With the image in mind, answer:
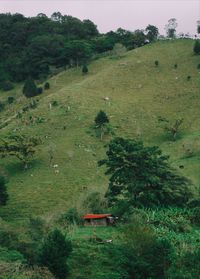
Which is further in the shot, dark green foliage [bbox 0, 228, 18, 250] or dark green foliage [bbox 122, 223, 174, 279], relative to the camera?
dark green foliage [bbox 0, 228, 18, 250]

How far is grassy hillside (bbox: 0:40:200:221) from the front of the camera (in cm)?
5069

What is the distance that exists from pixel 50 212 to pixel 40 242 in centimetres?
1292

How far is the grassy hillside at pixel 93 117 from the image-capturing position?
1996 inches

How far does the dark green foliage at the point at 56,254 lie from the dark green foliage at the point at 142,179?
32.6 ft

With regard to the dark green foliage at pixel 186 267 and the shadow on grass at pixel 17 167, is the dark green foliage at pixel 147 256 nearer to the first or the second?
the dark green foliage at pixel 186 267

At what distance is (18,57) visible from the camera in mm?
106938

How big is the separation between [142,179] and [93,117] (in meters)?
27.8

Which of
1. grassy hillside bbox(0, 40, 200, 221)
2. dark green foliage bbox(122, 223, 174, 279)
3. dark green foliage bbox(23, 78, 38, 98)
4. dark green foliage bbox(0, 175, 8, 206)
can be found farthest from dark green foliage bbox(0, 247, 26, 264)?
dark green foliage bbox(23, 78, 38, 98)

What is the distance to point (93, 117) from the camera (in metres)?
68.4

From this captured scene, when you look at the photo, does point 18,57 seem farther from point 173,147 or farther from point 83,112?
point 173,147

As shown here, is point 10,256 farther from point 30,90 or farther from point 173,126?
point 30,90

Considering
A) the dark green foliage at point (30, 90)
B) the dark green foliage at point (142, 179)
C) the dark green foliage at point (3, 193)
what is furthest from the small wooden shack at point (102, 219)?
the dark green foliage at point (30, 90)

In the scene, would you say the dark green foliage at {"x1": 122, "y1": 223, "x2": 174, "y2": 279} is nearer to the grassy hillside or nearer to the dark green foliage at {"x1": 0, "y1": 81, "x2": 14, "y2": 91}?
the grassy hillside

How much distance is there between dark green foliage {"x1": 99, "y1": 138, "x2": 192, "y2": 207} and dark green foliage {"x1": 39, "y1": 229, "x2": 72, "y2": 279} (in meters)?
9.93
